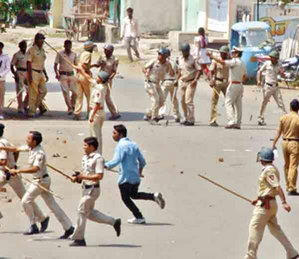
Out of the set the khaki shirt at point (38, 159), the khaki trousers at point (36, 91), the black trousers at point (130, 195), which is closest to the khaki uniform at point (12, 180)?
the khaki shirt at point (38, 159)

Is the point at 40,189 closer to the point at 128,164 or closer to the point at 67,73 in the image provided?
the point at 128,164

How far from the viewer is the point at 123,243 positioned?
15664 millimetres

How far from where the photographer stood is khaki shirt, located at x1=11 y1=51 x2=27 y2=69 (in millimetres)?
27141

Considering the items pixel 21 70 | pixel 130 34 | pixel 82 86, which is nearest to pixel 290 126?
pixel 82 86

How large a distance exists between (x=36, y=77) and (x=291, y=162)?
30.8 ft

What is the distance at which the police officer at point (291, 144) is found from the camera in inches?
753

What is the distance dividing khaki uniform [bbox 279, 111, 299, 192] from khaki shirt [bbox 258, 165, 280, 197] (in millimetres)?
4634

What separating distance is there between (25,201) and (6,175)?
0.66 meters

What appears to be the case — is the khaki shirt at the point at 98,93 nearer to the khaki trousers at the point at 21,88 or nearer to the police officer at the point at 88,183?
the police officer at the point at 88,183

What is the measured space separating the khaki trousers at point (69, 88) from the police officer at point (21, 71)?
855 millimetres

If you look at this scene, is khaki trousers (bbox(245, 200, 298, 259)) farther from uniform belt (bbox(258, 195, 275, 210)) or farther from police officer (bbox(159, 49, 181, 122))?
police officer (bbox(159, 49, 181, 122))

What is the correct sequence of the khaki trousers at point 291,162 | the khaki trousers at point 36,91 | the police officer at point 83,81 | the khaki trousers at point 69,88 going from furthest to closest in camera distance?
the khaki trousers at point 69,88, the khaki trousers at point 36,91, the police officer at point 83,81, the khaki trousers at point 291,162

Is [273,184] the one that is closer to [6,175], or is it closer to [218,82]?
[6,175]

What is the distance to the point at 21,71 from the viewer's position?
27.4 m
